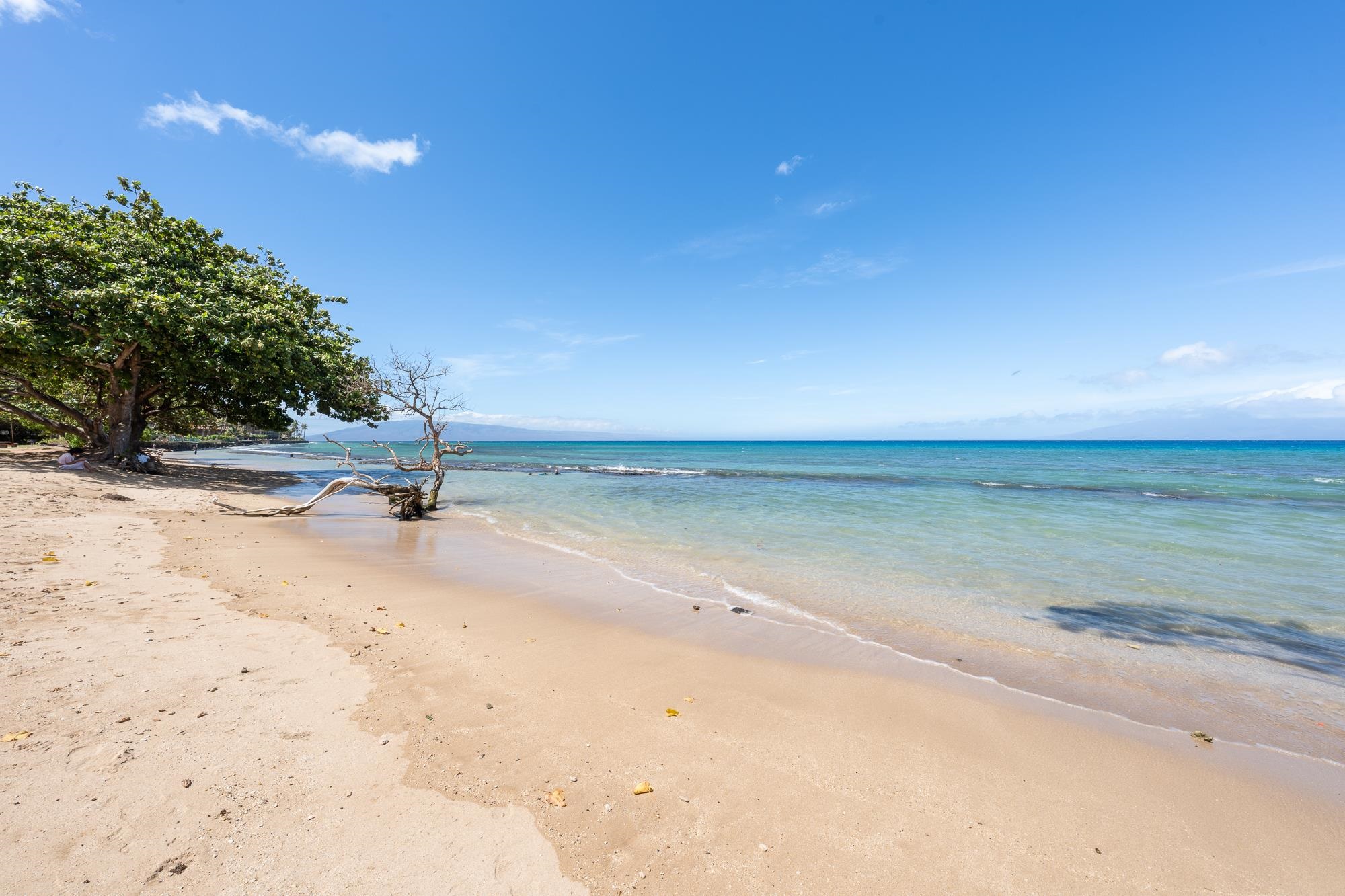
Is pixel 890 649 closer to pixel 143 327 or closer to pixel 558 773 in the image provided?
pixel 558 773

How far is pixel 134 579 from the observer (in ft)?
20.2

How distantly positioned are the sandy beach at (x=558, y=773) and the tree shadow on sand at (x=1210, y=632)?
9.56 feet

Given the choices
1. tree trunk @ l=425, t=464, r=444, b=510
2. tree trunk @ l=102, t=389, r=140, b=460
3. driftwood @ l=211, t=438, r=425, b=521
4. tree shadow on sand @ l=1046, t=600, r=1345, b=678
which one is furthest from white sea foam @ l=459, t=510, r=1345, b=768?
tree trunk @ l=102, t=389, r=140, b=460

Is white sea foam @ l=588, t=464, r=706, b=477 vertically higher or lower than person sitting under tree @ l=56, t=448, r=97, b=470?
lower

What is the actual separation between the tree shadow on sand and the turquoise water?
0.12 ft

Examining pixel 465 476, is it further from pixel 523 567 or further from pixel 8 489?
pixel 523 567

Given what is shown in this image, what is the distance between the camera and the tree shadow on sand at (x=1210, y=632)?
→ 5.91 meters

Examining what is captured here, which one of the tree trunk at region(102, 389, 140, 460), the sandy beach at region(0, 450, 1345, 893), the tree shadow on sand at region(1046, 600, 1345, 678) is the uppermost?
the tree trunk at region(102, 389, 140, 460)

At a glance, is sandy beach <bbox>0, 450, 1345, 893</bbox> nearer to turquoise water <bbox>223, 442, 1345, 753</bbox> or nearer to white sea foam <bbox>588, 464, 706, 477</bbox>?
turquoise water <bbox>223, 442, 1345, 753</bbox>

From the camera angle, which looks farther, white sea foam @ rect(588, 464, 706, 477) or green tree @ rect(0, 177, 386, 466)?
white sea foam @ rect(588, 464, 706, 477)

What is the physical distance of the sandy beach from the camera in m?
2.44

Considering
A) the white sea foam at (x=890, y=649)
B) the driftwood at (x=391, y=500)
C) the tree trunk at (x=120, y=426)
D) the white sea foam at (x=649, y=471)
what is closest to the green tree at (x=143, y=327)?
the tree trunk at (x=120, y=426)

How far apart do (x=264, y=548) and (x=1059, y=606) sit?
1370 cm

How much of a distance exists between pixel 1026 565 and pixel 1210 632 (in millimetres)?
3381
